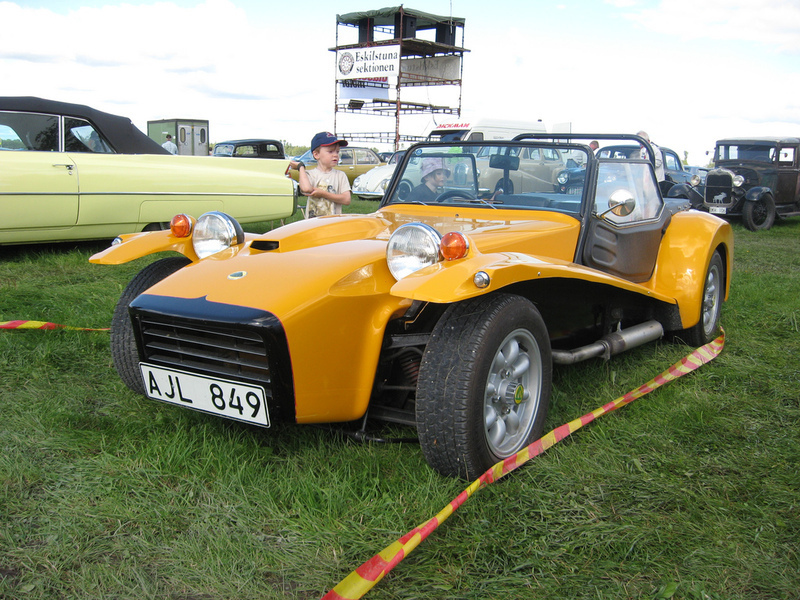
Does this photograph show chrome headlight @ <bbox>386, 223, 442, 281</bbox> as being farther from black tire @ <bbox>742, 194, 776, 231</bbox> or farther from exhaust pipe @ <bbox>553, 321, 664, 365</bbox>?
black tire @ <bbox>742, 194, 776, 231</bbox>

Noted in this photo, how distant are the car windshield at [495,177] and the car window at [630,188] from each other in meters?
0.20

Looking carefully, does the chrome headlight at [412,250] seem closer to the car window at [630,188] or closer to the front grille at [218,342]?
the front grille at [218,342]

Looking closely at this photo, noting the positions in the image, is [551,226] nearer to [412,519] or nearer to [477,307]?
[477,307]

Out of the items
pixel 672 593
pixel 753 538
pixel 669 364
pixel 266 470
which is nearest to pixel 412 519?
pixel 266 470

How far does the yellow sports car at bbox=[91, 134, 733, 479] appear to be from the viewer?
2365mm

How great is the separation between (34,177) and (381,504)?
18.8ft

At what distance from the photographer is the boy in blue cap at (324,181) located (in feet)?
17.8

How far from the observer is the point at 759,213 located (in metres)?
12.4

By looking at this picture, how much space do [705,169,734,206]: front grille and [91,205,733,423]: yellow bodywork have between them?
10556mm

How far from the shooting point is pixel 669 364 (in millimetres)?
3980

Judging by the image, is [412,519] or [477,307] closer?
[412,519]

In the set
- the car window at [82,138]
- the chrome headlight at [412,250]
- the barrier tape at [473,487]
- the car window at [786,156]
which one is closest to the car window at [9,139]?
the car window at [82,138]

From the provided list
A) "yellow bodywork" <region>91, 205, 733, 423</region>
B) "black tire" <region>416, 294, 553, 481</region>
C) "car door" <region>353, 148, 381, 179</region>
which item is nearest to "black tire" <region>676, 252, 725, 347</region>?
"yellow bodywork" <region>91, 205, 733, 423</region>

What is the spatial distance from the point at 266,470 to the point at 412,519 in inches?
25.1
